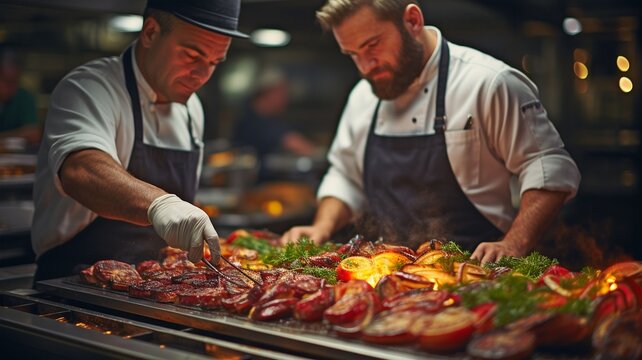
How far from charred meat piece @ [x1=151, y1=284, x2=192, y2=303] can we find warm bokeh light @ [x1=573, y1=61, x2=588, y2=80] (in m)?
5.91

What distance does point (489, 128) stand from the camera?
10.4ft

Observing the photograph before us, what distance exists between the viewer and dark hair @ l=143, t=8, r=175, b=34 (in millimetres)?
3115

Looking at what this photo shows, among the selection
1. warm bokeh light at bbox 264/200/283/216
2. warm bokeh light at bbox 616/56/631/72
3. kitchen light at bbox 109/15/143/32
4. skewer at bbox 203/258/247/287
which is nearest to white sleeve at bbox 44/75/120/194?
skewer at bbox 203/258/247/287

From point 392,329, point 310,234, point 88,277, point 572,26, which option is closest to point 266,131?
point 572,26

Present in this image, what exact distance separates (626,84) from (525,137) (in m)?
4.63

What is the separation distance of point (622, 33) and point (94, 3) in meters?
6.14

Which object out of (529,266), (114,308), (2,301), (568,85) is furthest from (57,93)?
(568,85)

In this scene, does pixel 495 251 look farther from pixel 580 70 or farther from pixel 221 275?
pixel 580 70

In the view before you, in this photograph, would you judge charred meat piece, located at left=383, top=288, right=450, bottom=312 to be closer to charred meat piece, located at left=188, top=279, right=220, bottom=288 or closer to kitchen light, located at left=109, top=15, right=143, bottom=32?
charred meat piece, located at left=188, top=279, right=220, bottom=288

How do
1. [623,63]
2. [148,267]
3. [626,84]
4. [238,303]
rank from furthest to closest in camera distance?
[623,63]
[626,84]
[148,267]
[238,303]

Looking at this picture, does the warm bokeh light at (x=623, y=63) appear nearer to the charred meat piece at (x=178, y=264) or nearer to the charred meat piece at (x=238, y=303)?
the charred meat piece at (x=178, y=264)

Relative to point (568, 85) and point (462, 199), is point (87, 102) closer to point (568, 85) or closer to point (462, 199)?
point (462, 199)

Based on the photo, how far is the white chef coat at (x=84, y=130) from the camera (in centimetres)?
288

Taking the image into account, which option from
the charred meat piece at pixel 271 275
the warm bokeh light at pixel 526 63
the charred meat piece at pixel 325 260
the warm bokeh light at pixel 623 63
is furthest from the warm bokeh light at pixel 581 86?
the charred meat piece at pixel 271 275
